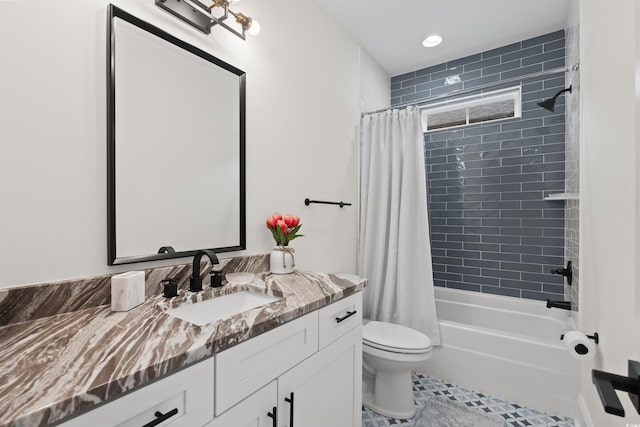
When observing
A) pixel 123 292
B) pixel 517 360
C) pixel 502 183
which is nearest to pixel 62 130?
pixel 123 292

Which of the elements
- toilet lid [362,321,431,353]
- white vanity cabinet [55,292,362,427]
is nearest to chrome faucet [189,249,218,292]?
white vanity cabinet [55,292,362,427]

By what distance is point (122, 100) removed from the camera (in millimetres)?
1123

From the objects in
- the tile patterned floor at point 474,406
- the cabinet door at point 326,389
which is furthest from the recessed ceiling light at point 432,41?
the tile patterned floor at point 474,406

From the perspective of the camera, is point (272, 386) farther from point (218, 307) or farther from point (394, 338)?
point (394, 338)

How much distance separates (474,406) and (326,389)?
4.22ft

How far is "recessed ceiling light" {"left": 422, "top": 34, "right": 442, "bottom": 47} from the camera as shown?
255 cm

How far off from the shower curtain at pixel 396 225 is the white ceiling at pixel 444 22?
0.67 metres

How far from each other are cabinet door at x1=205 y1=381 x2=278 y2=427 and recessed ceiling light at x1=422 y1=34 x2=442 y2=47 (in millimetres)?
2761

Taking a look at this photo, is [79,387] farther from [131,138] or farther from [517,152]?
[517,152]

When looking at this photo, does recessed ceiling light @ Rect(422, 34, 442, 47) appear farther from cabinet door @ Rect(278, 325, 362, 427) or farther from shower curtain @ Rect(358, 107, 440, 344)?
cabinet door @ Rect(278, 325, 362, 427)

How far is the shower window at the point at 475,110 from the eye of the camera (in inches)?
107

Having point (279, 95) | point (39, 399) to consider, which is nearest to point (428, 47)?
point (279, 95)

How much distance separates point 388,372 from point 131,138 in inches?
73.1

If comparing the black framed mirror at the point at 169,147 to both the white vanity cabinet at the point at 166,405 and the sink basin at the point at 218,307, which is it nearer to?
the sink basin at the point at 218,307
